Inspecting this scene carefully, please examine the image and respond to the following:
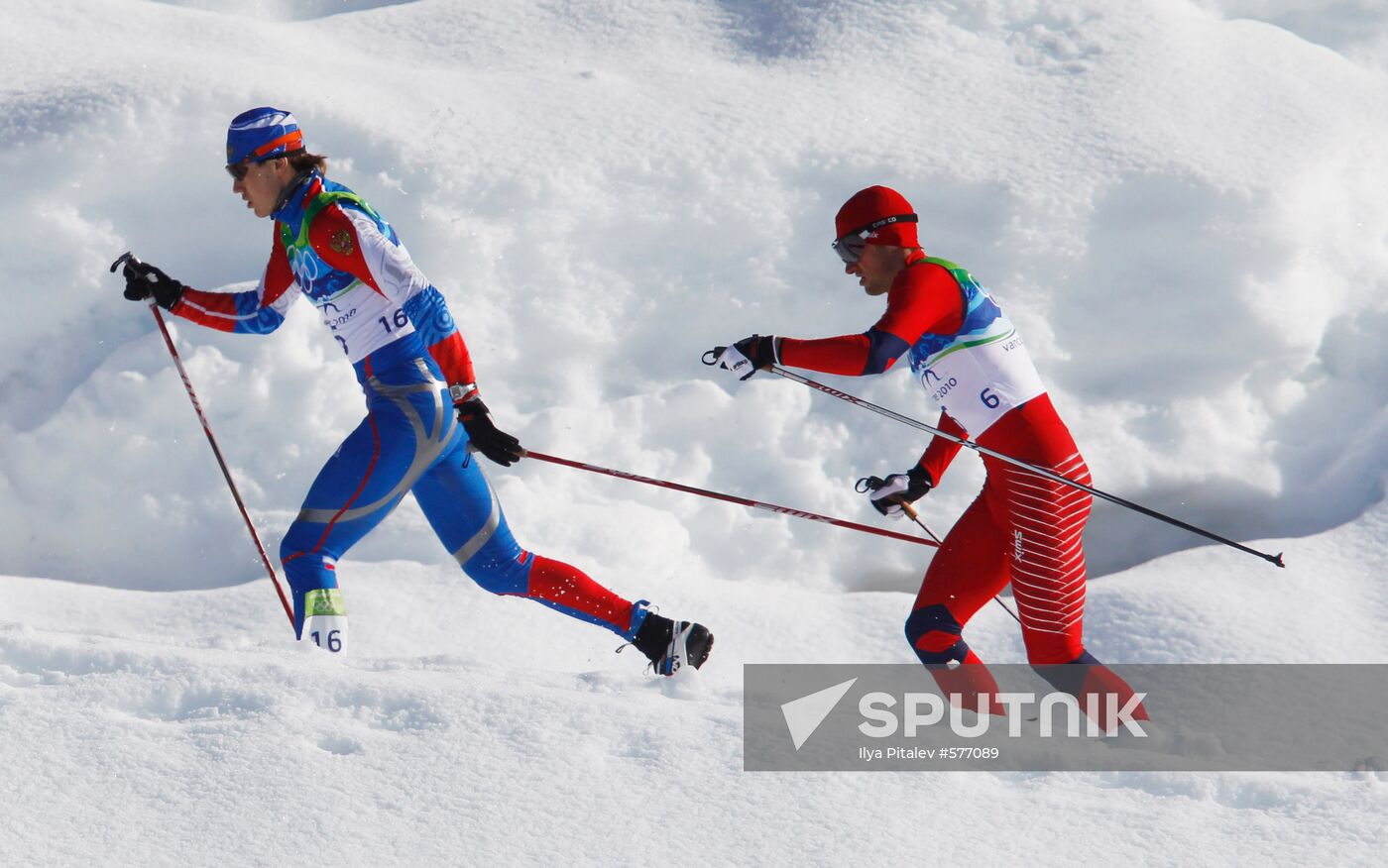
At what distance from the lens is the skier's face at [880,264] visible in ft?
12.7

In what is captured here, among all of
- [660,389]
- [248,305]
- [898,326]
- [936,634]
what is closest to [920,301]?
[898,326]

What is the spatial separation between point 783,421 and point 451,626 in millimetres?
2030

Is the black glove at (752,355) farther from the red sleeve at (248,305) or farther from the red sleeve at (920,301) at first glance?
the red sleeve at (248,305)

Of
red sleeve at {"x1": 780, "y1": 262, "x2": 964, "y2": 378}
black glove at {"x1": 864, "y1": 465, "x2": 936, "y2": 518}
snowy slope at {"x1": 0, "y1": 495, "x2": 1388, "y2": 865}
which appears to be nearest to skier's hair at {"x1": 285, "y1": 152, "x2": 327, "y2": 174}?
snowy slope at {"x1": 0, "y1": 495, "x2": 1388, "y2": 865}

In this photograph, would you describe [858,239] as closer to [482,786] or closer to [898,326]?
[898,326]

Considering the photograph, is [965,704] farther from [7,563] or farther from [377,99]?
[377,99]

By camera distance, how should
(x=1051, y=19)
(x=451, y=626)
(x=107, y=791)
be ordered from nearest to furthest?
(x=107, y=791) → (x=451, y=626) → (x=1051, y=19)

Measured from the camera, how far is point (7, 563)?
18.7 ft

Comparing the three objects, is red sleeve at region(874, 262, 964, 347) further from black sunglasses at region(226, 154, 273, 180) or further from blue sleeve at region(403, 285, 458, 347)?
black sunglasses at region(226, 154, 273, 180)

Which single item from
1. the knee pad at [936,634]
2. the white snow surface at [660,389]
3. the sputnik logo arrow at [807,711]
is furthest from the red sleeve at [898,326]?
the white snow surface at [660,389]

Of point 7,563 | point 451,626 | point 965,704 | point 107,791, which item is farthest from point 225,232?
point 965,704

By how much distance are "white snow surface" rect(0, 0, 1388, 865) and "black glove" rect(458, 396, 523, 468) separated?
67 cm

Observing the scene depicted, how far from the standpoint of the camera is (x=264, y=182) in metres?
3.98

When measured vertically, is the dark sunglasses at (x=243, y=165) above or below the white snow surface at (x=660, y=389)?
above
